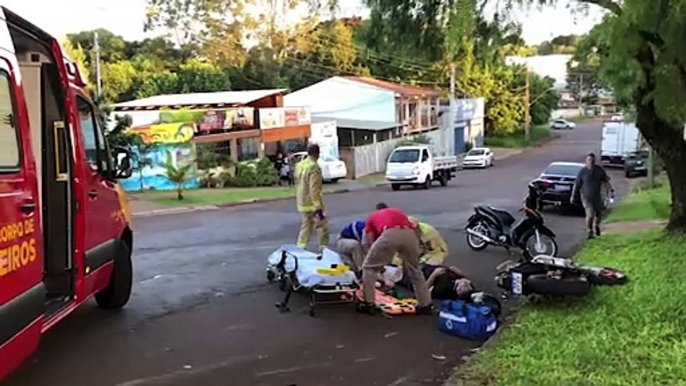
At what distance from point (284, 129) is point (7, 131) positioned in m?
36.0

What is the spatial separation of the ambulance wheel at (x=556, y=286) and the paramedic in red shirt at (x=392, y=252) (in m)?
1.21

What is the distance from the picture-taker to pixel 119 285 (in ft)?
29.5

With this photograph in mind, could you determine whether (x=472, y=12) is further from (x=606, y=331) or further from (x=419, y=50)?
(x=419, y=50)

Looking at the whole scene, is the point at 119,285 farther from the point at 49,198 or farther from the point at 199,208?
the point at 199,208

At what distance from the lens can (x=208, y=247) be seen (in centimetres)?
1495

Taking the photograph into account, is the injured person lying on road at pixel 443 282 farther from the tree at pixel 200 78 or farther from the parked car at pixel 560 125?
the parked car at pixel 560 125

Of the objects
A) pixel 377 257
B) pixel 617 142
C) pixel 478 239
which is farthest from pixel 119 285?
pixel 617 142

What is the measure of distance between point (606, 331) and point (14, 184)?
5318mm

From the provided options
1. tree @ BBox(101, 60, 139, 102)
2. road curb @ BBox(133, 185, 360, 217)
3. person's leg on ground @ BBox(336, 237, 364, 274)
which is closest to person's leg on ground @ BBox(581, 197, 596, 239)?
person's leg on ground @ BBox(336, 237, 364, 274)

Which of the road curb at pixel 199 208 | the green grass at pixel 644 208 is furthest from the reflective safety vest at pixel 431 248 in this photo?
the road curb at pixel 199 208

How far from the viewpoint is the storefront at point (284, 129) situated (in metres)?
40.2

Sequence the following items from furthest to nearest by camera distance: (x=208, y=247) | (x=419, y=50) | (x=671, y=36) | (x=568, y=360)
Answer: (x=208, y=247) → (x=419, y=50) → (x=568, y=360) → (x=671, y=36)

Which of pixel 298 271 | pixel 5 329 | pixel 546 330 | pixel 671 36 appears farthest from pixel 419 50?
pixel 5 329

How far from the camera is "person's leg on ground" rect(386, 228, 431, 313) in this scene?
28.7 ft
